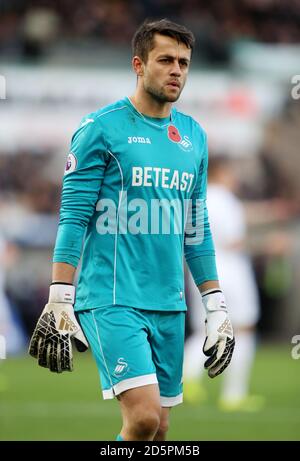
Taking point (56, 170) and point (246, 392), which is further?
point (56, 170)

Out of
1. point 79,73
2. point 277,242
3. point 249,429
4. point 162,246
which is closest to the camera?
point 162,246

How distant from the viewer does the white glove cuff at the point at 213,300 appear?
5.89 meters

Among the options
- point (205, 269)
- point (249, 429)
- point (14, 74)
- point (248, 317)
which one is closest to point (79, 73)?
point (14, 74)

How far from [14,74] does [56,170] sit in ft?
5.54

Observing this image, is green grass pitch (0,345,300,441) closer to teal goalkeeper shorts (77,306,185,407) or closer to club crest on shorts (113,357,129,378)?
teal goalkeeper shorts (77,306,185,407)

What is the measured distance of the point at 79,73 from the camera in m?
18.2

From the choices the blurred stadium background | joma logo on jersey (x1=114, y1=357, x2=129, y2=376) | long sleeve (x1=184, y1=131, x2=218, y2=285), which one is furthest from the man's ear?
the blurred stadium background

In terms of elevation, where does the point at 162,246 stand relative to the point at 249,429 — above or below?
above

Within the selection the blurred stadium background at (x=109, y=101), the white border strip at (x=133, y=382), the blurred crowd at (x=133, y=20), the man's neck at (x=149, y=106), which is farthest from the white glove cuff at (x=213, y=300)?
the blurred crowd at (x=133, y=20)

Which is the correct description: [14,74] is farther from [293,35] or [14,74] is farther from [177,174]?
[177,174]

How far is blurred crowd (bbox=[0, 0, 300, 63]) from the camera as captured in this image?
19.0 m

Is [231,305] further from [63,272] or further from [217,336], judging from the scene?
[63,272]

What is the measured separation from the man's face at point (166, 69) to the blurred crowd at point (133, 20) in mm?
12983

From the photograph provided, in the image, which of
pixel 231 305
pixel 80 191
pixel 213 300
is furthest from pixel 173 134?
pixel 231 305
